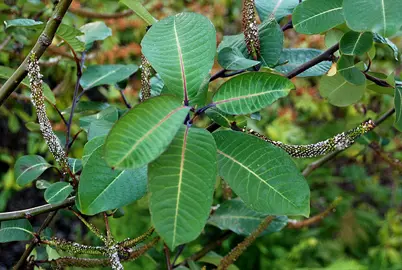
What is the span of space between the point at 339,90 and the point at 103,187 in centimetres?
53

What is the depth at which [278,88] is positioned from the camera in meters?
0.64

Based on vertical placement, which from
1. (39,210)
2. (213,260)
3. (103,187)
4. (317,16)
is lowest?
(213,260)

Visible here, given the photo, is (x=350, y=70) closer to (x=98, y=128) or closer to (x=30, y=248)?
(x=98, y=128)

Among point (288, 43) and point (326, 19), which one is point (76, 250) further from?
point (288, 43)

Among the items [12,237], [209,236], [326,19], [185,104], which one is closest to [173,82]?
[185,104]

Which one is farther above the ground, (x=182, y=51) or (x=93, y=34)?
(x=182, y=51)

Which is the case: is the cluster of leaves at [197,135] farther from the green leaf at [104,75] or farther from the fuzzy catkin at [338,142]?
the green leaf at [104,75]

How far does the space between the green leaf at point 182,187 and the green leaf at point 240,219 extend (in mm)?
572

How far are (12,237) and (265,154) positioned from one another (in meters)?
0.51

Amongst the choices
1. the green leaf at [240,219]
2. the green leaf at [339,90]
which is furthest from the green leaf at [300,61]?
the green leaf at [240,219]

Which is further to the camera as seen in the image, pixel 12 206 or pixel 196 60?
pixel 12 206

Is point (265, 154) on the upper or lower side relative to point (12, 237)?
upper

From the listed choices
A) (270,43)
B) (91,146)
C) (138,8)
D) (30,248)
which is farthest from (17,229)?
(270,43)

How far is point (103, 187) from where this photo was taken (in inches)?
27.0
